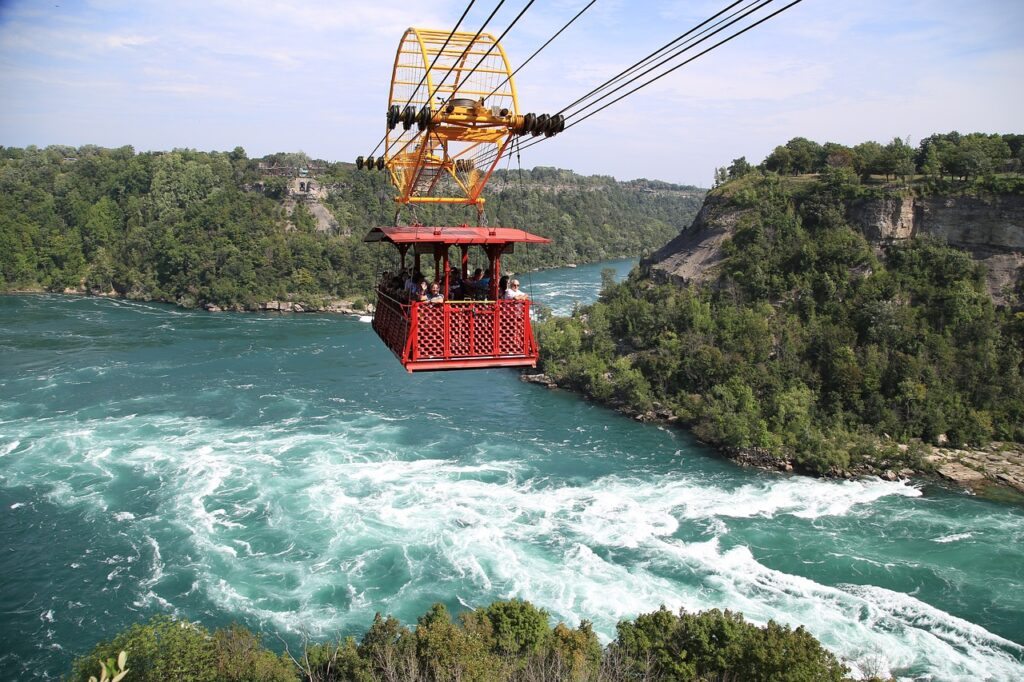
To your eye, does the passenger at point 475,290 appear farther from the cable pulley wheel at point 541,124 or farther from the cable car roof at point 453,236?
the cable pulley wheel at point 541,124

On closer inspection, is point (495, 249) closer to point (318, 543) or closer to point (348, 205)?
point (318, 543)

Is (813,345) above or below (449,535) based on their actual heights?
above

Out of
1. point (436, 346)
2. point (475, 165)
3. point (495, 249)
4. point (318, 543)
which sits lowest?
point (318, 543)

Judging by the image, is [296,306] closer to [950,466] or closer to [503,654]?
[950,466]

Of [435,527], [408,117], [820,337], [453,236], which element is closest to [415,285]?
[453,236]

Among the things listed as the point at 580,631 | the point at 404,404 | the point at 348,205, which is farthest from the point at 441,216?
the point at 580,631

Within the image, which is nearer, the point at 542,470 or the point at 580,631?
the point at 580,631

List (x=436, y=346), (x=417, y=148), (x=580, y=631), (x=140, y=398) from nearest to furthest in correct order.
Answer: (x=436, y=346) < (x=417, y=148) < (x=580, y=631) < (x=140, y=398)
